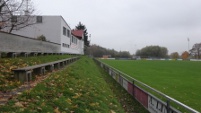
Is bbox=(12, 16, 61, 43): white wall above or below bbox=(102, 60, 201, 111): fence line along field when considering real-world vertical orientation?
above

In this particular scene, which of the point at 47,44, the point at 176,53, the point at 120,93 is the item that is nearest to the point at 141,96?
the point at 120,93

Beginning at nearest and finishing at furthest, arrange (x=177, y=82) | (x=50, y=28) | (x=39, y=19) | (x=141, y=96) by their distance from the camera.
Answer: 1. (x=141, y=96)
2. (x=177, y=82)
3. (x=39, y=19)
4. (x=50, y=28)

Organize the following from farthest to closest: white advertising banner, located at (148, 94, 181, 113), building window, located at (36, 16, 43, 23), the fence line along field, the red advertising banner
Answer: building window, located at (36, 16, 43, 23) → the fence line along field → the red advertising banner → white advertising banner, located at (148, 94, 181, 113)

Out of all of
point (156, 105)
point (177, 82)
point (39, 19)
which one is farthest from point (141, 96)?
point (39, 19)

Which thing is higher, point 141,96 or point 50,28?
point 50,28

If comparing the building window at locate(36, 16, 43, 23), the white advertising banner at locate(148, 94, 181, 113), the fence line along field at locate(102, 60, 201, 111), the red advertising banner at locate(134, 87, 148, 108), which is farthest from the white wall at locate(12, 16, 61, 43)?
the white advertising banner at locate(148, 94, 181, 113)

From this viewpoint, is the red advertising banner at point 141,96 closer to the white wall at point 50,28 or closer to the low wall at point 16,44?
the low wall at point 16,44

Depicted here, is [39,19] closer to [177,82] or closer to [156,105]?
[177,82]

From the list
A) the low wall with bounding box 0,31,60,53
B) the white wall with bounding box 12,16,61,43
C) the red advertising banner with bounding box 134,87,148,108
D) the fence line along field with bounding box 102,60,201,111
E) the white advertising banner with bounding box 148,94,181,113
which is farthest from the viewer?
the white wall with bounding box 12,16,61,43

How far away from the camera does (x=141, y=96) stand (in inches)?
445

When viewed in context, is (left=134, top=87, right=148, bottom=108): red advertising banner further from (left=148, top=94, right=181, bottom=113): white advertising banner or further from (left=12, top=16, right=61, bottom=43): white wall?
(left=12, top=16, right=61, bottom=43): white wall

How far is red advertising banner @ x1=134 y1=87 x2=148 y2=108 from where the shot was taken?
34.3 ft

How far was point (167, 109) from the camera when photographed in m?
7.49

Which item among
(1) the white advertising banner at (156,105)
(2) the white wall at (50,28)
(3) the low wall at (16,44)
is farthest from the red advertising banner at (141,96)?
(2) the white wall at (50,28)
